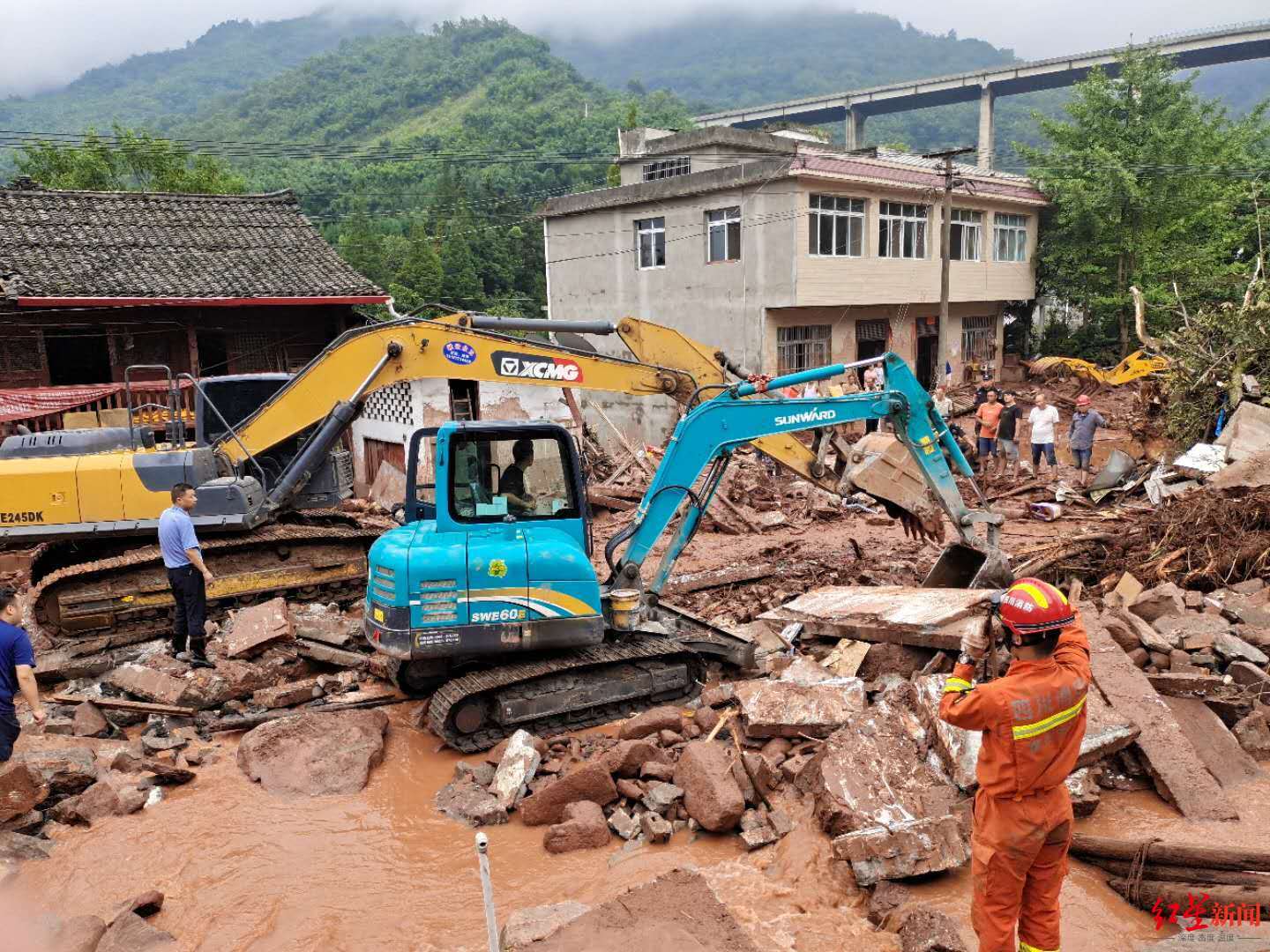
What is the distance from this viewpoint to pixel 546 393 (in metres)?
17.4

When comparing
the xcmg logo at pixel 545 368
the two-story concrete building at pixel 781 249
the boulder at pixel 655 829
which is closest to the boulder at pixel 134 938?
the boulder at pixel 655 829

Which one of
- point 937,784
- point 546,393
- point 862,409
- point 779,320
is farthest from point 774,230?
point 937,784

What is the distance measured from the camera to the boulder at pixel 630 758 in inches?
247

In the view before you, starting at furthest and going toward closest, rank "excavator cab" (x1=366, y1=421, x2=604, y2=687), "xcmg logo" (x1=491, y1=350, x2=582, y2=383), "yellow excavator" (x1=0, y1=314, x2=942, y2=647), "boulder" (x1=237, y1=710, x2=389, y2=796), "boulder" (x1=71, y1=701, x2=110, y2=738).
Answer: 1. "yellow excavator" (x1=0, y1=314, x2=942, y2=647)
2. "xcmg logo" (x1=491, y1=350, x2=582, y2=383)
3. "boulder" (x1=71, y1=701, x2=110, y2=738)
4. "excavator cab" (x1=366, y1=421, x2=604, y2=687)
5. "boulder" (x1=237, y1=710, x2=389, y2=796)

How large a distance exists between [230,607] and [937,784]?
7.83 m

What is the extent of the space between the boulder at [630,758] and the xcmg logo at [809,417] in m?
2.88

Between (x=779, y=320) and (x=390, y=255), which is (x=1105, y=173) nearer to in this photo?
(x=779, y=320)

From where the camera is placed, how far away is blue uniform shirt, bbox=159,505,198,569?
8.29 meters

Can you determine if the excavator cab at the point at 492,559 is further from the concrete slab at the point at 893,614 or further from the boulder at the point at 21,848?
the boulder at the point at 21,848

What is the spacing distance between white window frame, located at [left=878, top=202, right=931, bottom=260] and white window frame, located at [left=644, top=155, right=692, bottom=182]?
5.82 m

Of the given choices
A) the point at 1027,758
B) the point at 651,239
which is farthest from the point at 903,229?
the point at 1027,758

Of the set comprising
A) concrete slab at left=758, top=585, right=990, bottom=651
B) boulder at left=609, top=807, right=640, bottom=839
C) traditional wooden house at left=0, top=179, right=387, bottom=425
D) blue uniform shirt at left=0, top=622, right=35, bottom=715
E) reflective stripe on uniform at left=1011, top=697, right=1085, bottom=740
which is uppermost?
traditional wooden house at left=0, top=179, right=387, bottom=425

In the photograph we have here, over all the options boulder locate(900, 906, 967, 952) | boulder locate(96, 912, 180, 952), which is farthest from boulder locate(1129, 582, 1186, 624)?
boulder locate(96, 912, 180, 952)

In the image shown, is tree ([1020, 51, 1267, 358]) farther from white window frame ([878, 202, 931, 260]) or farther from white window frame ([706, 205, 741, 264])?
white window frame ([706, 205, 741, 264])
